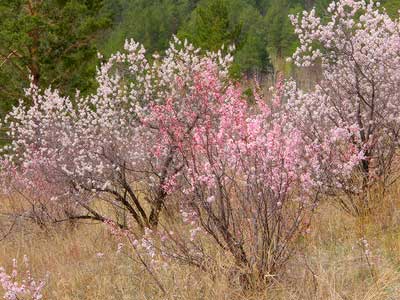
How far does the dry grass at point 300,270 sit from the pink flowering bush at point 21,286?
19 cm

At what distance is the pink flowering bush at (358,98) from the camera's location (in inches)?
222

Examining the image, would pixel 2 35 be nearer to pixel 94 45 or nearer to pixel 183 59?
pixel 94 45

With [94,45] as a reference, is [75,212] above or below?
below

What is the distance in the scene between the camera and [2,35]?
14188mm

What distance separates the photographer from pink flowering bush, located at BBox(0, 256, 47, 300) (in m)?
4.24

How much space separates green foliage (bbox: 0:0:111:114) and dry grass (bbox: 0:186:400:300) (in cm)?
911

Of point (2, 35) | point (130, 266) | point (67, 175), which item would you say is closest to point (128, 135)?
point (67, 175)

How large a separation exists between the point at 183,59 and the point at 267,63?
130ft

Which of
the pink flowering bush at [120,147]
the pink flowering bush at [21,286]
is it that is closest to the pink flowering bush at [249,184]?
the pink flowering bush at [21,286]

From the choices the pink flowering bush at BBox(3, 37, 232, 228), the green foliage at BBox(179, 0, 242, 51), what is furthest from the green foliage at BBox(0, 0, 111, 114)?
the green foliage at BBox(179, 0, 242, 51)

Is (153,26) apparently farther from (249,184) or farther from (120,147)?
(249,184)

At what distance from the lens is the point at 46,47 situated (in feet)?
50.2

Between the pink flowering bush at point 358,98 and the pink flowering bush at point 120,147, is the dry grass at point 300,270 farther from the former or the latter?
the pink flowering bush at point 120,147

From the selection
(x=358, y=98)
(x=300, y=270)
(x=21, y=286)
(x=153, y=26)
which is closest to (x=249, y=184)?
(x=300, y=270)
